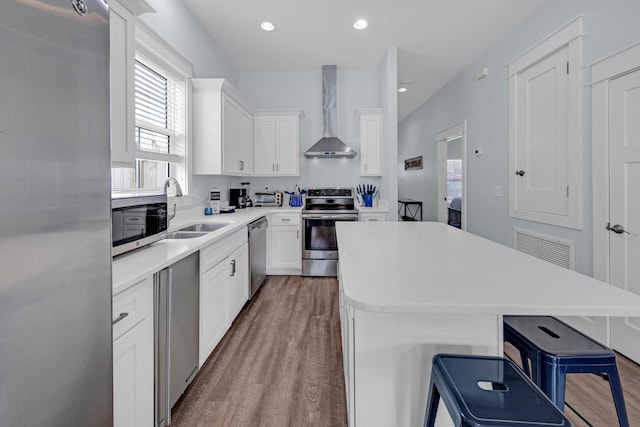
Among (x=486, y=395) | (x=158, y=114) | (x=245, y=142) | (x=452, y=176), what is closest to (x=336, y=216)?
(x=245, y=142)

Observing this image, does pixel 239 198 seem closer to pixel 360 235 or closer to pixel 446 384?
pixel 360 235

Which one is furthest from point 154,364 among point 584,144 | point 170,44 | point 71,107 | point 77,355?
point 584,144

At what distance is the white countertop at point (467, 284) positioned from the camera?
2.70 feet

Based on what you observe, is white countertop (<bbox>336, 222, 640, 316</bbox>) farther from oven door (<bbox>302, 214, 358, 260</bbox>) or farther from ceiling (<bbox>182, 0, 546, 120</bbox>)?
ceiling (<bbox>182, 0, 546, 120</bbox>)

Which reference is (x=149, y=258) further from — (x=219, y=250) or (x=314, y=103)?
(x=314, y=103)

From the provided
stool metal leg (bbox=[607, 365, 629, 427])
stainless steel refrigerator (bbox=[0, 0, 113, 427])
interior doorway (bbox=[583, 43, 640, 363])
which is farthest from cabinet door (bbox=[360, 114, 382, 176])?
stainless steel refrigerator (bbox=[0, 0, 113, 427])

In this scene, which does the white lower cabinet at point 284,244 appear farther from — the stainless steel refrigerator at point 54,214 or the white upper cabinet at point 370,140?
the stainless steel refrigerator at point 54,214

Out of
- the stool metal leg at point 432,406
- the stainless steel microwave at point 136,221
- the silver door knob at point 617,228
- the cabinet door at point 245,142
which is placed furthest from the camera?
the cabinet door at point 245,142

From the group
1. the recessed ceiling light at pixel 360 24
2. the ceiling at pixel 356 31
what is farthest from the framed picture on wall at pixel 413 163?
the recessed ceiling light at pixel 360 24

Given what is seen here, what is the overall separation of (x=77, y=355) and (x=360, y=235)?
5.04 feet

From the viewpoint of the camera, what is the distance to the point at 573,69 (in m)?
2.56

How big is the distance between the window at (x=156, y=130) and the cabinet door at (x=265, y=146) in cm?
148

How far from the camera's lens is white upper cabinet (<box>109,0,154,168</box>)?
1576mm

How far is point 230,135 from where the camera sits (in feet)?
11.3
